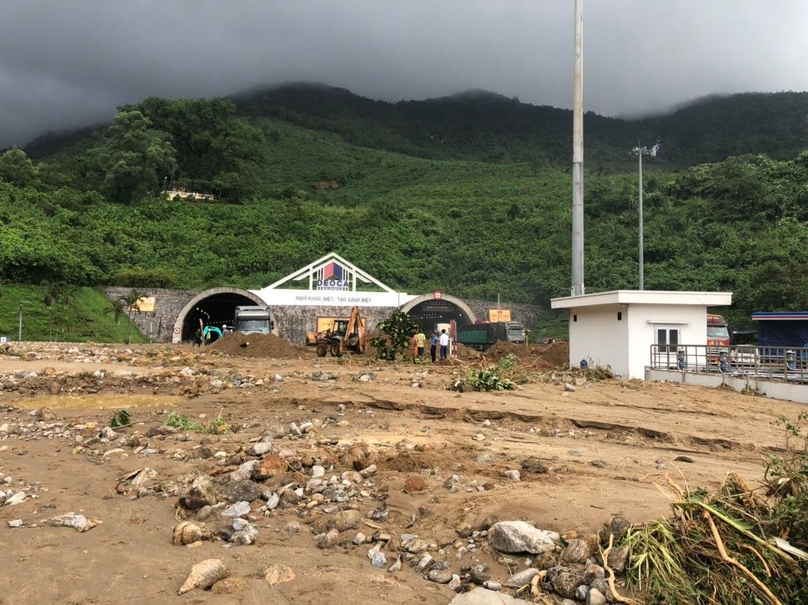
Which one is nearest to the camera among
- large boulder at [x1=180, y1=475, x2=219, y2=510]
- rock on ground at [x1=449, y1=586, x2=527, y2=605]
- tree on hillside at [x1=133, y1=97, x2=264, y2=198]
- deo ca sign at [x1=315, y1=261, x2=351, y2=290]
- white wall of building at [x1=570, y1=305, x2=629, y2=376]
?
rock on ground at [x1=449, y1=586, x2=527, y2=605]

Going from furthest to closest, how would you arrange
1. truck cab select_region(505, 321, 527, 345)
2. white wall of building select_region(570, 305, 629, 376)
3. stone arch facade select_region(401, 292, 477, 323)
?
stone arch facade select_region(401, 292, 477, 323)
truck cab select_region(505, 321, 527, 345)
white wall of building select_region(570, 305, 629, 376)

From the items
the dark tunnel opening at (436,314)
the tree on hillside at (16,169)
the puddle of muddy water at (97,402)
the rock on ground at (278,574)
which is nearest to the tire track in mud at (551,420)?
the puddle of muddy water at (97,402)

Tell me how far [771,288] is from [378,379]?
26.7 meters

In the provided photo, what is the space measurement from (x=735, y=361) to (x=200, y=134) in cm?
6056

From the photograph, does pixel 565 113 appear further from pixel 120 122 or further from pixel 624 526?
pixel 624 526

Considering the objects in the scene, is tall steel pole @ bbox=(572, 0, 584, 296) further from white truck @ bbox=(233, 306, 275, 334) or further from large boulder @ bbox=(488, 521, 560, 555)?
large boulder @ bbox=(488, 521, 560, 555)

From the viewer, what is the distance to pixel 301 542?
5312mm

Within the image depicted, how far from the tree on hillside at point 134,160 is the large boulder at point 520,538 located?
57212 millimetres

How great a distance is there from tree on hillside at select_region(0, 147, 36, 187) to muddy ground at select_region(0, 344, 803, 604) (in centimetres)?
4443

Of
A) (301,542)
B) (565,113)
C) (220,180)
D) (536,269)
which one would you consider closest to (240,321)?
(536,269)

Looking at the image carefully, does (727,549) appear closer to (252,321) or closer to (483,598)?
(483,598)

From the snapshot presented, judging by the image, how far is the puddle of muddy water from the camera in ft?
41.6

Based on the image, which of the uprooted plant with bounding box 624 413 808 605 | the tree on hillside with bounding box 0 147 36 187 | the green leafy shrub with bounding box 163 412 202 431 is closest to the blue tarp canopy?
the green leafy shrub with bounding box 163 412 202 431

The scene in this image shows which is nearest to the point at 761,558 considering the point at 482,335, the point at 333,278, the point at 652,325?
the point at 652,325
